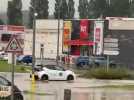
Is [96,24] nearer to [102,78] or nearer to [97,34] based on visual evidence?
[97,34]

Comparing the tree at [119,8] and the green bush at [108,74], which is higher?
the tree at [119,8]

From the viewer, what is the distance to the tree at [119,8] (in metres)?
152

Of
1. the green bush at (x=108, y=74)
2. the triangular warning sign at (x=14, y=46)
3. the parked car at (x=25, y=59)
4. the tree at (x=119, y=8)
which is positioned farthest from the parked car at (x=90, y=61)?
the tree at (x=119, y=8)

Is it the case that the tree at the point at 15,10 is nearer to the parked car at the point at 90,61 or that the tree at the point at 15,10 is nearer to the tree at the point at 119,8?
the tree at the point at 119,8

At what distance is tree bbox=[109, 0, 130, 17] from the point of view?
152 meters

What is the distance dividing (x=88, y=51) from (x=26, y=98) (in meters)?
67.4

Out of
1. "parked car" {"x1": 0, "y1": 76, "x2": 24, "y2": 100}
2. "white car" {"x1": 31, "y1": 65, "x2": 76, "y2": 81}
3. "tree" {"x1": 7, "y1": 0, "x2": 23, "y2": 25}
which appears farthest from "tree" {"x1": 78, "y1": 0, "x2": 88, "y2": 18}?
→ "parked car" {"x1": 0, "y1": 76, "x2": 24, "y2": 100}

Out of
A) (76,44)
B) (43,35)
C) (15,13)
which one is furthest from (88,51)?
(15,13)

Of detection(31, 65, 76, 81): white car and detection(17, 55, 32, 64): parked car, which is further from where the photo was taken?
detection(17, 55, 32, 64): parked car

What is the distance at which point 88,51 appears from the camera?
322 ft

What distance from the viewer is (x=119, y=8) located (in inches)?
6053

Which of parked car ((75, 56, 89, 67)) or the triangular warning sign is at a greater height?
the triangular warning sign

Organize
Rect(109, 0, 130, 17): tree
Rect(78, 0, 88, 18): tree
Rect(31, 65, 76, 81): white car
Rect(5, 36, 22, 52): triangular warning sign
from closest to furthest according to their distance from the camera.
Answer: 1. Rect(5, 36, 22, 52): triangular warning sign
2. Rect(31, 65, 76, 81): white car
3. Rect(109, 0, 130, 17): tree
4. Rect(78, 0, 88, 18): tree

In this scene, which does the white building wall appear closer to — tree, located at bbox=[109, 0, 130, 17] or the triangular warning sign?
tree, located at bbox=[109, 0, 130, 17]
